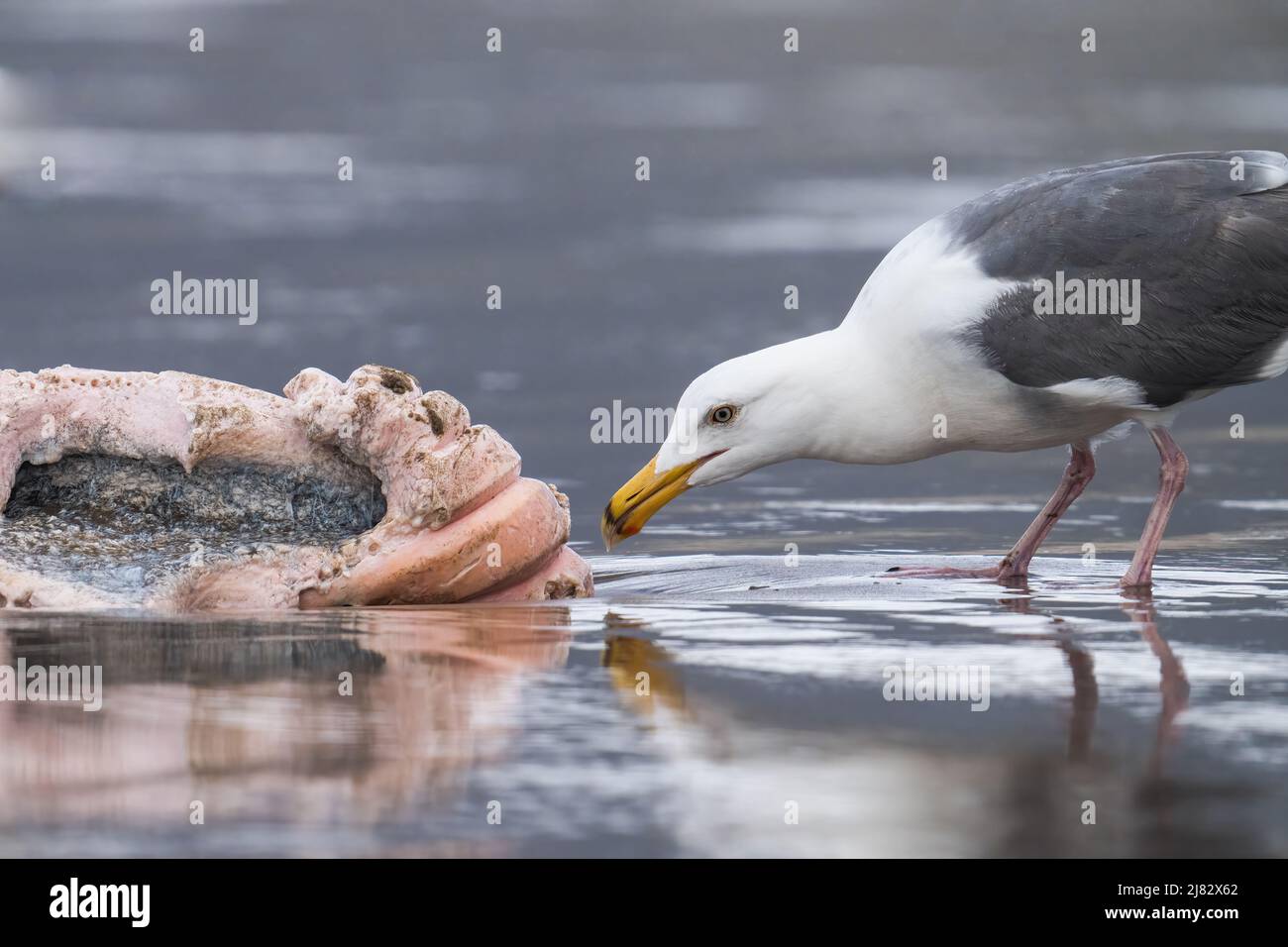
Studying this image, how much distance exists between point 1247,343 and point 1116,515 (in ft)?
6.71

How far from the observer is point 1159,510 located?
5.89m

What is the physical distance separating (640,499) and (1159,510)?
1862mm

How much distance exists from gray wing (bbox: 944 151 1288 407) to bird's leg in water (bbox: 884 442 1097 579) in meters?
0.66

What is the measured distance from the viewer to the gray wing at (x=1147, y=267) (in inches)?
224

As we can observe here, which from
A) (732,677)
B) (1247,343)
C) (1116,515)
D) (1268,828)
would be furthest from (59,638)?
(1116,515)

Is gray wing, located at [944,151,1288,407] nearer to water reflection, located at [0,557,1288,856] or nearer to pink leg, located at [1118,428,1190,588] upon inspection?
pink leg, located at [1118,428,1190,588]

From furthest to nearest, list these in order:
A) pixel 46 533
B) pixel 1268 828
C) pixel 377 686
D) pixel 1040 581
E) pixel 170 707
→ pixel 1040 581
pixel 46 533
pixel 377 686
pixel 170 707
pixel 1268 828

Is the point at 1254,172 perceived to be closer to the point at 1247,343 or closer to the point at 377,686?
the point at 1247,343

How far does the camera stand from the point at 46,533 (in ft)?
16.7

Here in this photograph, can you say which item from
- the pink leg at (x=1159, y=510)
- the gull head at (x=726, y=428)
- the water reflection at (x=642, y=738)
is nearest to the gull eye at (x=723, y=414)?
the gull head at (x=726, y=428)

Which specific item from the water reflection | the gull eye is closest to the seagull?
the gull eye

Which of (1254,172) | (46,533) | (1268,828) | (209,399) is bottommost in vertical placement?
(1268,828)

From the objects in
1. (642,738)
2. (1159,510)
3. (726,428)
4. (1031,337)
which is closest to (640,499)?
(726,428)

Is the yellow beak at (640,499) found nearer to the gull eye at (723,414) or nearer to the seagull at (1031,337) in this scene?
the seagull at (1031,337)
